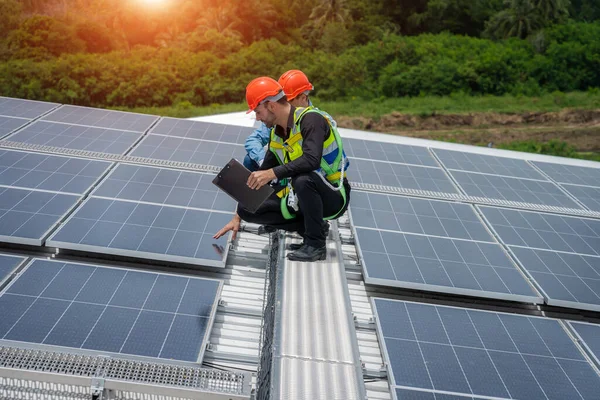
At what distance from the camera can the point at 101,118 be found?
446 inches

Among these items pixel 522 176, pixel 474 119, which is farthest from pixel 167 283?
pixel 474 119

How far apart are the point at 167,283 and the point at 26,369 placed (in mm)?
1712

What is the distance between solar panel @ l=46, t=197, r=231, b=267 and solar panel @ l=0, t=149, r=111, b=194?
2.29ft

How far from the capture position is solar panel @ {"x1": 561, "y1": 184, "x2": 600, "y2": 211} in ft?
30.3

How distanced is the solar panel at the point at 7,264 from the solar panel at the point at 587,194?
341 inches

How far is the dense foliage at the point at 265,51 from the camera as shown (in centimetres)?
4316

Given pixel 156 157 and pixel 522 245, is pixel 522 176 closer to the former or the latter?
pixel 522 245

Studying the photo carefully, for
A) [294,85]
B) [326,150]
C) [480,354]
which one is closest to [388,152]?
[294,85]

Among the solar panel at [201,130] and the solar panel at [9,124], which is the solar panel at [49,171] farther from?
the solar panel at [201,130]

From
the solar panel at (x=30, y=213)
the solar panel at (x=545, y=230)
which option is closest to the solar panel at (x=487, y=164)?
the solar panel at (x=545, y=230)

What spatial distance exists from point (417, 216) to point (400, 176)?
6.29 feet

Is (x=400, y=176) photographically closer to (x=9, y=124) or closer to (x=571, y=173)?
(x=571, y=173)

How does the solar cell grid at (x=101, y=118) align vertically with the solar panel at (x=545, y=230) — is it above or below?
below

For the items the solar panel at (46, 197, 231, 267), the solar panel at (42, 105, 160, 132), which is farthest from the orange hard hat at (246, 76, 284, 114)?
the solar panel at (42, 105, 160, 132)
